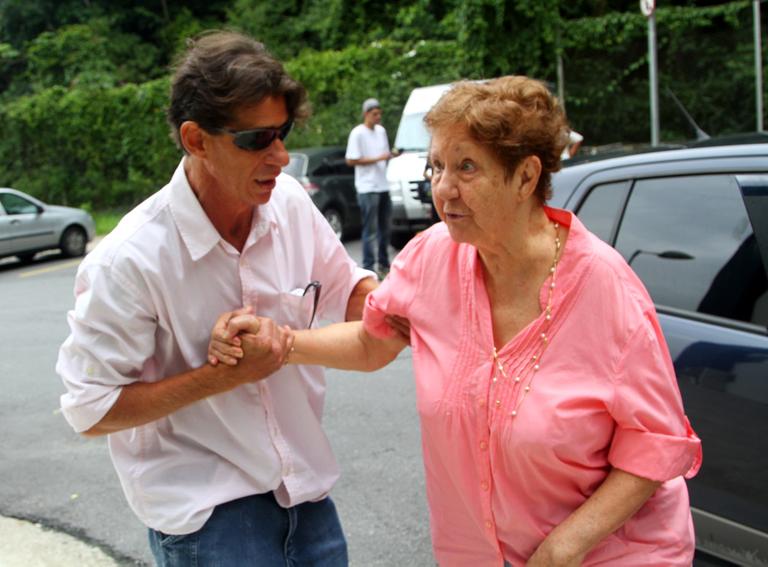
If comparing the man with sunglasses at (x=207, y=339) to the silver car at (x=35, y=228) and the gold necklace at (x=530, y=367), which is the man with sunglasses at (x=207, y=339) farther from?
the silver car at (x=35, y=228)

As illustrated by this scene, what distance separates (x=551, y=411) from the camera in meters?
1.77

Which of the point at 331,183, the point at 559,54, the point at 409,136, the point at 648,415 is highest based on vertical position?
the point at 648,415

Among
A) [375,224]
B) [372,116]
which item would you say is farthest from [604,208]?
[372,116]

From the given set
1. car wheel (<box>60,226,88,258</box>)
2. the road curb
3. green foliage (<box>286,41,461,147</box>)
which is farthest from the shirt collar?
green foliage (<box>286,41,461,147</box>)

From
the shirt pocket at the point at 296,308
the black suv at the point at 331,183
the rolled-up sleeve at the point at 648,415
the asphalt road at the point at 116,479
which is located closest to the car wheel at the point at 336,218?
the black suv at the point at 331,183

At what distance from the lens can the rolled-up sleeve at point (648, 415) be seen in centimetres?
173

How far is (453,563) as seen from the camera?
2051mm

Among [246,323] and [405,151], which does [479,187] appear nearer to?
[246,323]

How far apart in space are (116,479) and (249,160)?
340 cm

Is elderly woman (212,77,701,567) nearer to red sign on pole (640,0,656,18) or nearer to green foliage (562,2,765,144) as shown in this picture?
red sign on pole (640,0,656,18)

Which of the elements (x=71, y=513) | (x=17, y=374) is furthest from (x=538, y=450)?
(x=17, y=374)

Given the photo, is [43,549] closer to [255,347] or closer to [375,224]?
[255,347]

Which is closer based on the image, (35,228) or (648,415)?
(648,415)

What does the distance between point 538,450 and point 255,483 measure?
30.5 inches
